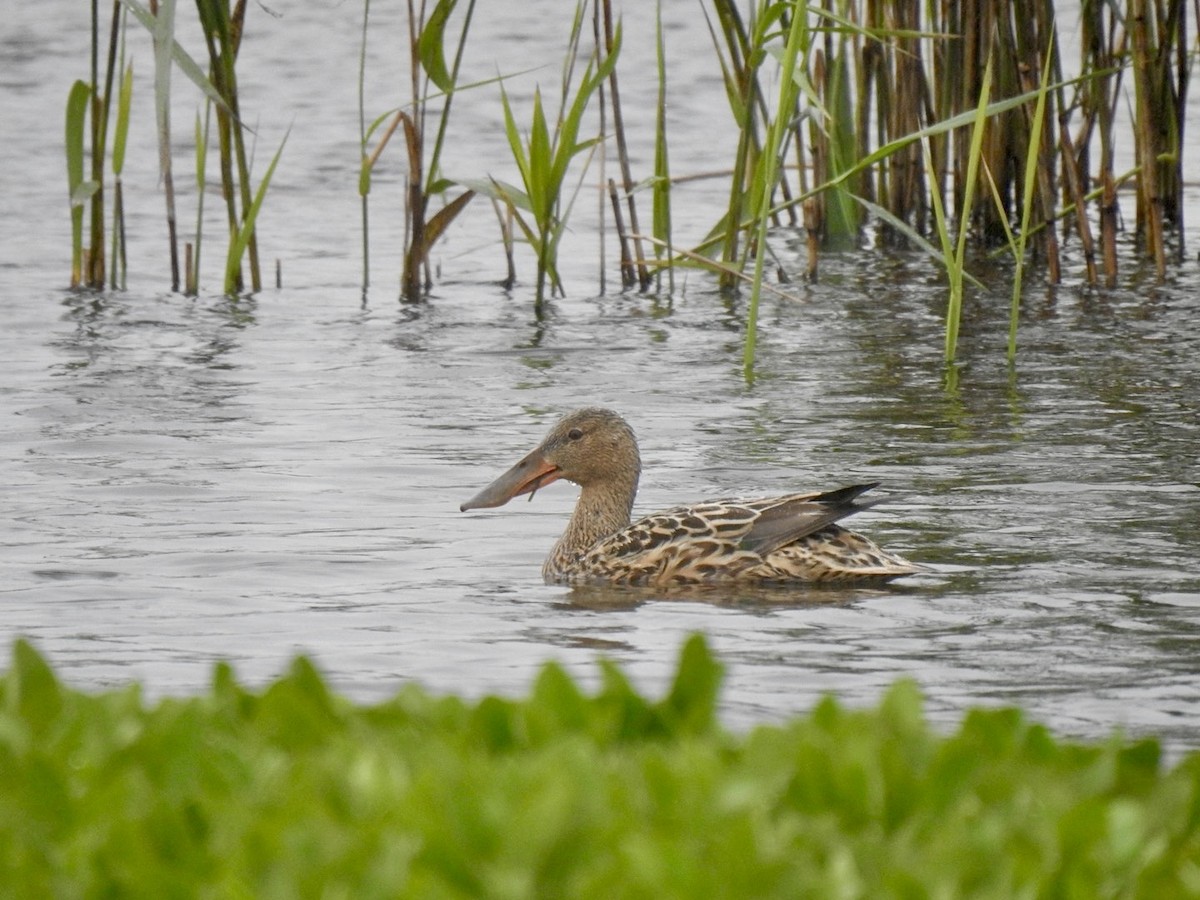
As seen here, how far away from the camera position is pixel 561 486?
30.7 ft

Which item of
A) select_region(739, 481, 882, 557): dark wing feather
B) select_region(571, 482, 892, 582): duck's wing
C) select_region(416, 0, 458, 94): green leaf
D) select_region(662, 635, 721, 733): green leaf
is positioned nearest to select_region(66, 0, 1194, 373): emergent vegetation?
select_region(416, 0, 458, 94): green leaf

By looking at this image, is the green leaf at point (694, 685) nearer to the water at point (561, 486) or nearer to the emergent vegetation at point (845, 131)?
the water at point (561, 486)

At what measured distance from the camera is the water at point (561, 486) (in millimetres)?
5684

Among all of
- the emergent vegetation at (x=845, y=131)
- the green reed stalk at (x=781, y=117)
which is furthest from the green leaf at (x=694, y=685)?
the emergent vegetation at (x=845, y=131)

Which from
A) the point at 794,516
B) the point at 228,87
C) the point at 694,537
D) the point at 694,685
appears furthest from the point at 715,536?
the point at 228,87

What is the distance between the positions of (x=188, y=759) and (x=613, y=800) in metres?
0.70

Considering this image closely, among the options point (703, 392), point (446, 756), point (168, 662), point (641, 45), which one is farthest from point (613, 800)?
point (641, 45)

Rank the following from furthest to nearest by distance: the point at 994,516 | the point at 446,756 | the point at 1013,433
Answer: the point at 1013,433 < the point at 994,516 < the point at 446,756

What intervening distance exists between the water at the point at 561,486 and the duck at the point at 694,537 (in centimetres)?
11

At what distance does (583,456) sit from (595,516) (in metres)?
0.22

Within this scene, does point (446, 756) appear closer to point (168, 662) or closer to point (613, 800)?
point (613, 800)

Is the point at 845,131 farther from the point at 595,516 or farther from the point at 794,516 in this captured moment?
the point at 794,516

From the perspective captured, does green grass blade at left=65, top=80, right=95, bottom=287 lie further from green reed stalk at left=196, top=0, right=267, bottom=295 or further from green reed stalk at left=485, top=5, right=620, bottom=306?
green reed stalk at left=485, top=5, right=620, bottom=306

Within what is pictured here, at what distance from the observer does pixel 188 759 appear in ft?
10.9
